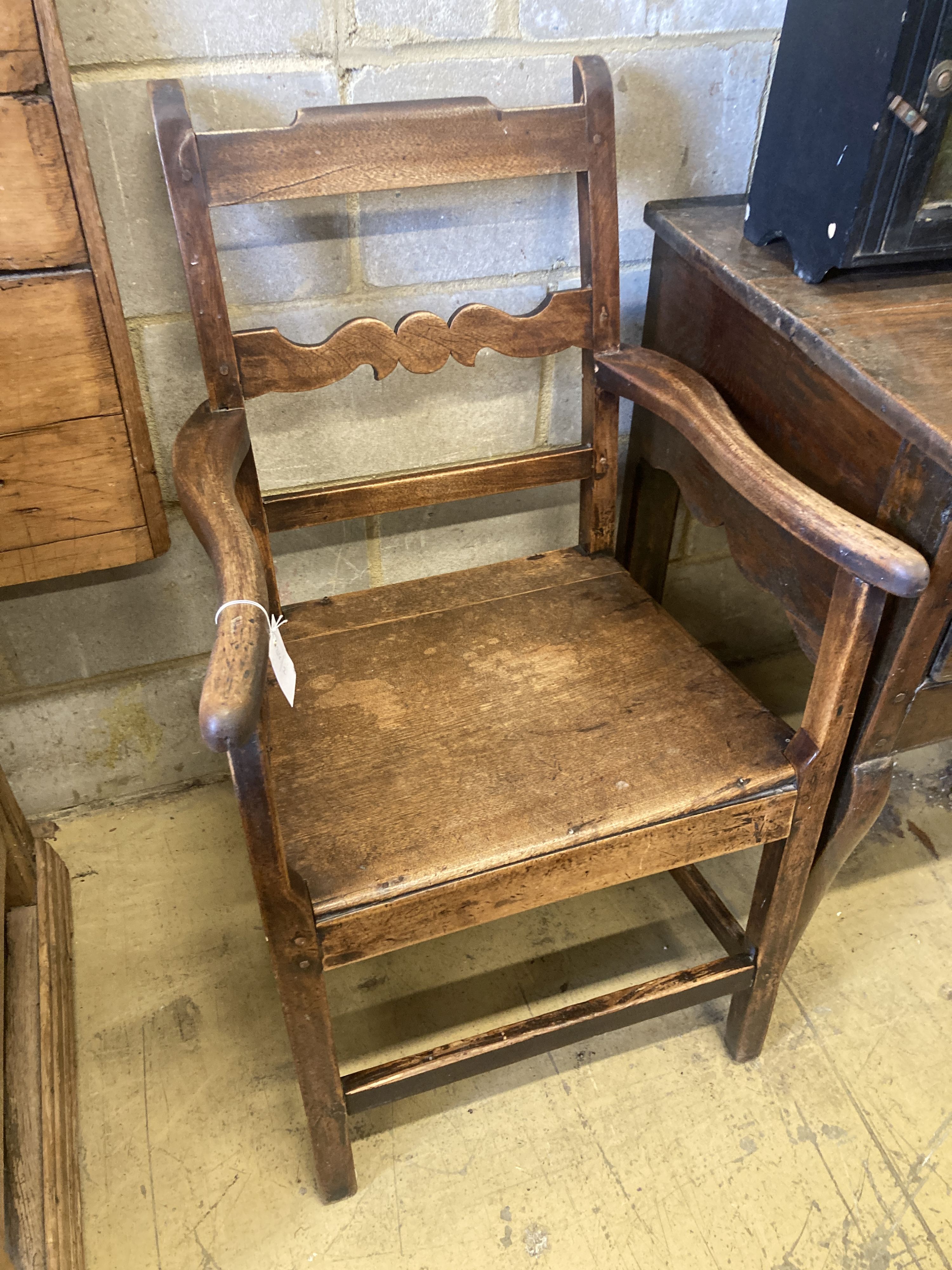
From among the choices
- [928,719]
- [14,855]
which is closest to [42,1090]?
[14,855]

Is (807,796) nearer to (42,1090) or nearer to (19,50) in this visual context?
(42,1090)

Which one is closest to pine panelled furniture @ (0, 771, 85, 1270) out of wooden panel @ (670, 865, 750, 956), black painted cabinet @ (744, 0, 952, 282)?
wooden panel @ (670, 865, 750, 956)

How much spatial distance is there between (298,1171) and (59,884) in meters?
0.53

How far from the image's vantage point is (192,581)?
4.41 feet

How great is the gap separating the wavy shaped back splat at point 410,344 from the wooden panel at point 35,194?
20 centimetres

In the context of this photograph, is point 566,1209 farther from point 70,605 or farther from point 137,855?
point 70,605

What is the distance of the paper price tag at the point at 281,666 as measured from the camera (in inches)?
30.3

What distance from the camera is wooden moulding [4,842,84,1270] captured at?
0.95 meters

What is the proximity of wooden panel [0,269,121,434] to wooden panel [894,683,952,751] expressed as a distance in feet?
3.07

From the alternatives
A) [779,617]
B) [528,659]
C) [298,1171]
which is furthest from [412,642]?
[779,617]

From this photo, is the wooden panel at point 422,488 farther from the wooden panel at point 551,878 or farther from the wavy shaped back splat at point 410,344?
the wooden panel at point 551,878

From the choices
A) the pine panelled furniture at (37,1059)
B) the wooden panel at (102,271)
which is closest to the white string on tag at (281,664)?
the wooden panel at (102,271)

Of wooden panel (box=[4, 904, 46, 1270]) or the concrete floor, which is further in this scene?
the concrete floor

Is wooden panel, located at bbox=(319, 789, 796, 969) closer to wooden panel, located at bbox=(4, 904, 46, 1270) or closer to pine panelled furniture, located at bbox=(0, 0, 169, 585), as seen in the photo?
wooden panel, located at bbox=(4, 904, 46, 1270)
